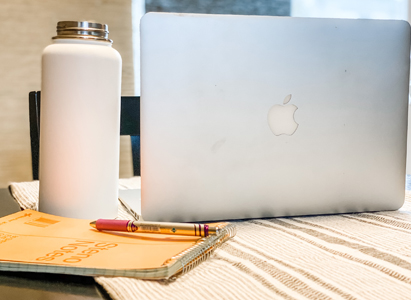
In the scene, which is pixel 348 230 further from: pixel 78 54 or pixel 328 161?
pixel 78 54

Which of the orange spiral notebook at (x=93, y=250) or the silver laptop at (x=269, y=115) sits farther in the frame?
the silver laptop at (x=269, y=115)

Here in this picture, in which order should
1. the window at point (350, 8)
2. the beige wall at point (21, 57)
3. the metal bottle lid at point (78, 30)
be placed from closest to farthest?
the metal bottle lid at point (78, 30)
the beige wall at point (21, 57)
the window at point (350, 8)

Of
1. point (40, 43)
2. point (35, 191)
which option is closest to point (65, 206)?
point (35, 191)

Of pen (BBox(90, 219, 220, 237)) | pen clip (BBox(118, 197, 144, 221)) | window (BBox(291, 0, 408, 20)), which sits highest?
window (BBox(291, 0, 408, 20))

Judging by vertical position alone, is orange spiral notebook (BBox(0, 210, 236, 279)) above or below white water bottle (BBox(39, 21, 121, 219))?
below

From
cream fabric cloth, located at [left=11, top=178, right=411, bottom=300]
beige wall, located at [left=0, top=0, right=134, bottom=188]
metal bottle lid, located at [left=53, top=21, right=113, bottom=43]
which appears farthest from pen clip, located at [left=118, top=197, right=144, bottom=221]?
beige wall, located at [left=0, top=0, right=134, bottom=188]

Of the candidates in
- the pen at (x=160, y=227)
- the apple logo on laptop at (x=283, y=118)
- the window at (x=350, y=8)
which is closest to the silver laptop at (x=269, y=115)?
the apple logo on laptop at (x=283, y=118)

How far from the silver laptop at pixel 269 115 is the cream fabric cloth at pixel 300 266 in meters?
0.06

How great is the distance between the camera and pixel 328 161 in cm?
68

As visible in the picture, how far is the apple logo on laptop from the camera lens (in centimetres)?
65

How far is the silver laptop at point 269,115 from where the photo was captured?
622mm

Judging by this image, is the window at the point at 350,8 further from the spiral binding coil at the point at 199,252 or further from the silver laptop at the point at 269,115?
the spiral binding coil at the point at 199,252

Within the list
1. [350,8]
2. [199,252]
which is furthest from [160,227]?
[350,8]

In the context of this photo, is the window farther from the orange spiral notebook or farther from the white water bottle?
the orange spiral notebook
